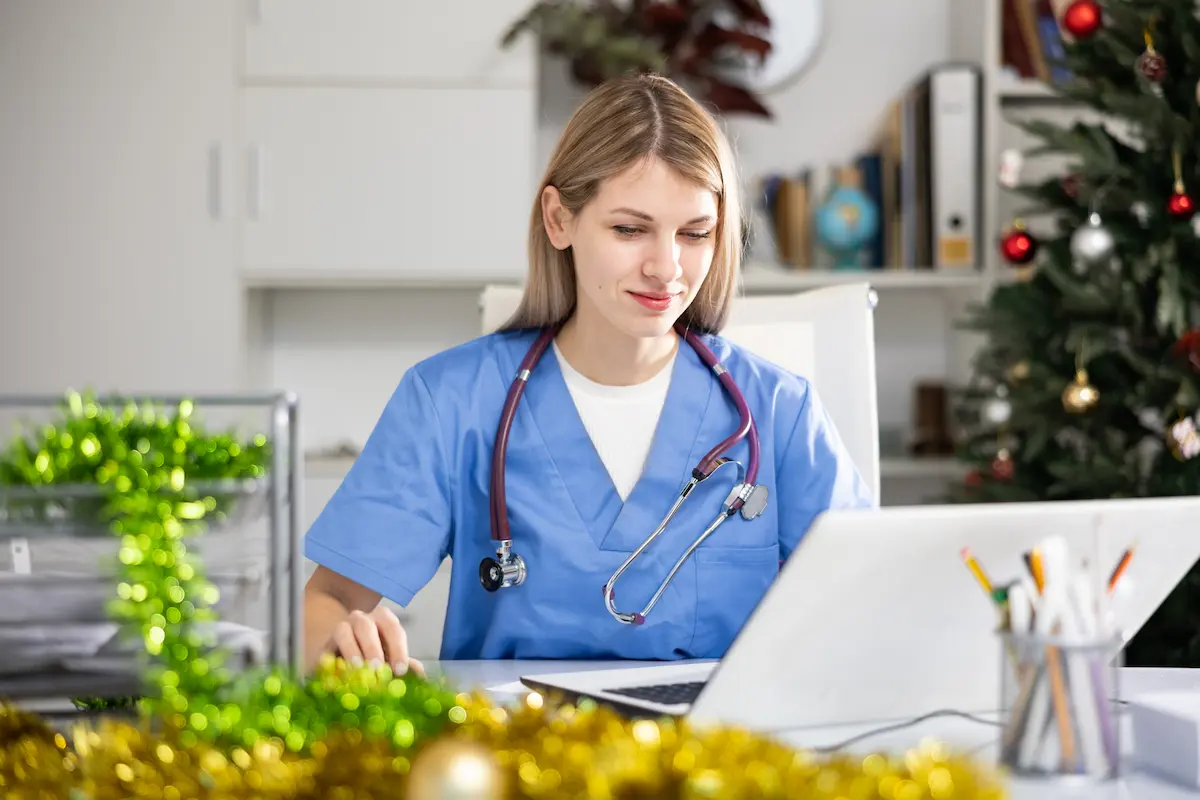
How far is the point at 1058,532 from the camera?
0.78 metres

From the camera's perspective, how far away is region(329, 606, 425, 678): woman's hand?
3.09 ft

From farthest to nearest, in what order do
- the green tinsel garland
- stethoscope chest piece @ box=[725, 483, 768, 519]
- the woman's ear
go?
the woman's ear → stethoscope chest piece @ box=[725, 483, 768, 519] → the green tinsel garland

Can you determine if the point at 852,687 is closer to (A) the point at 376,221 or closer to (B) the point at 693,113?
(B) the point at 693,113

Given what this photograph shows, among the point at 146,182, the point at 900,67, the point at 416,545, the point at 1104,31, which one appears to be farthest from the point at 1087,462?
the point at 146,182

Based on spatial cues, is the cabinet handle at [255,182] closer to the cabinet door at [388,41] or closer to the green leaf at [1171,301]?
the cabinet door at [388,41]

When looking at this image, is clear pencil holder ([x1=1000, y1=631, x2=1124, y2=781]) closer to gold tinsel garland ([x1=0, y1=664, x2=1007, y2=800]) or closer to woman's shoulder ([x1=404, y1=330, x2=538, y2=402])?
gold tinsel garland ([x1=0, y1=664, x2=1007, y2=800])

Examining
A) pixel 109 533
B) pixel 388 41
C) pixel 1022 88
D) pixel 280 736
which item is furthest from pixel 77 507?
pixel 1022 88

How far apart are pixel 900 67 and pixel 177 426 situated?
2.66 metres

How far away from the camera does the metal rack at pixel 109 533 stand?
596mm

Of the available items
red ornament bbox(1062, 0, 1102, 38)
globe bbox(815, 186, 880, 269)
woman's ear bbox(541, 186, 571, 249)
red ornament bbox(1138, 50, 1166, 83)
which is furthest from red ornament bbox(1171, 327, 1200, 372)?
woman's ear bbox(541, 186, 571, 249)

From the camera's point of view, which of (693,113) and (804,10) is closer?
(693,113)

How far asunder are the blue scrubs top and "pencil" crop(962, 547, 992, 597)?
0.56 metres

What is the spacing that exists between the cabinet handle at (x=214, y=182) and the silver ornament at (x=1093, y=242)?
1.70m

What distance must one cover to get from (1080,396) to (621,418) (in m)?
1.16
